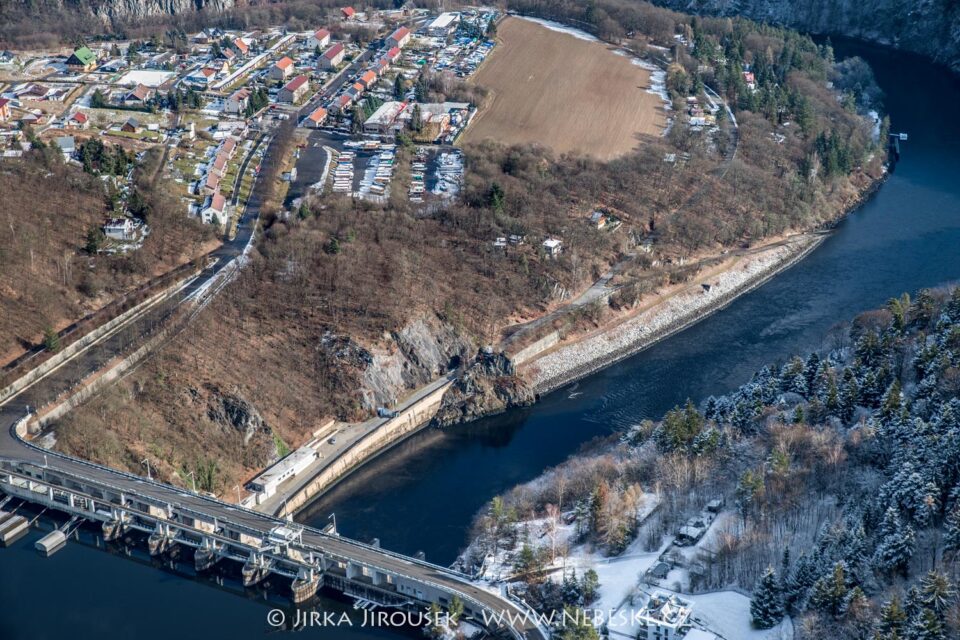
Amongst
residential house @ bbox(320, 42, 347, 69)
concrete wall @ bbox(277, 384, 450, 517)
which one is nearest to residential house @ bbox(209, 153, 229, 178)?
residential house @ bbox(320, 42, 347, 69)

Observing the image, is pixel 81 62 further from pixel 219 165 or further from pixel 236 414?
pixel 236 414

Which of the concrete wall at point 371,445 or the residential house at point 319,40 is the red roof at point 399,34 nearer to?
the residential house at point 319,40

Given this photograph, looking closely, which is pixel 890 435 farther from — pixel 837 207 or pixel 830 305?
pixel 837 207

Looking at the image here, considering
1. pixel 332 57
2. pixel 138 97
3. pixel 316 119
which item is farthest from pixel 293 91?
pixel 138 97

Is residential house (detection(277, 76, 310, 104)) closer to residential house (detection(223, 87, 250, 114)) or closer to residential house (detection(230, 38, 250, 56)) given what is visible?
residential house (detection(223, 87, 250, 114))

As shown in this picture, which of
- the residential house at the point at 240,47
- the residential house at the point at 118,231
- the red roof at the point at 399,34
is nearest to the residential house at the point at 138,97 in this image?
the residential house at the point at 240,47

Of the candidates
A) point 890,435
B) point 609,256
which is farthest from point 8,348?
point 890,435
